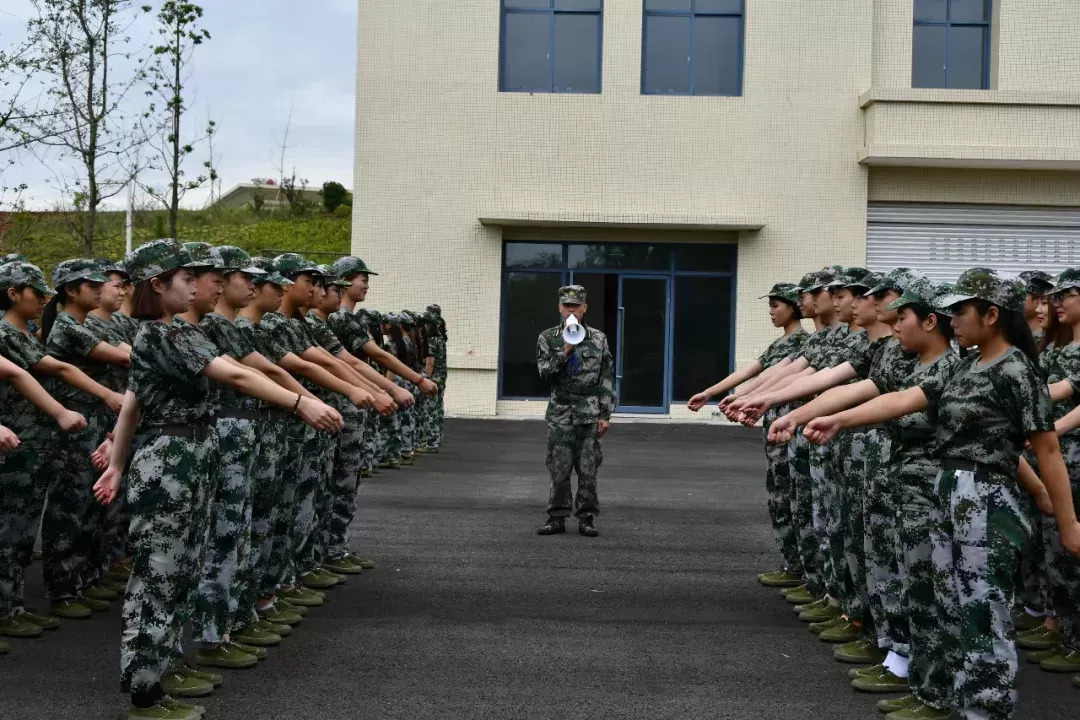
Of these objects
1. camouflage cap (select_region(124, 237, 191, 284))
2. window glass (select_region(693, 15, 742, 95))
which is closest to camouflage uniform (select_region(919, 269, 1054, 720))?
camouflage cap (select_region(124, 237, 191, 284))

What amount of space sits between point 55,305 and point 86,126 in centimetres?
1099

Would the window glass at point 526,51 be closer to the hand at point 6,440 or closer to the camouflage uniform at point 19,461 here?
the camouflage uniform at point 19,461

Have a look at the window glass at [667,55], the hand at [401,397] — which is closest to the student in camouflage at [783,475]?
the hand at [401,397]

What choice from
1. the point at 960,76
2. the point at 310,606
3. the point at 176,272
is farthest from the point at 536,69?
the point at 176,272

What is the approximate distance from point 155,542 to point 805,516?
4812mm

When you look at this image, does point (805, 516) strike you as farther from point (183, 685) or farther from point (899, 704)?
point (183, 685)

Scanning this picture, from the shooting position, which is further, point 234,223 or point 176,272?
point 234,223

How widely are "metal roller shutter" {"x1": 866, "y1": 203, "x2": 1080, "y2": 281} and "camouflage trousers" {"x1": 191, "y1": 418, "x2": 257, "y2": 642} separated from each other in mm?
21176

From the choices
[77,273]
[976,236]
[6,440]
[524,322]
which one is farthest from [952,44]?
[6,440]

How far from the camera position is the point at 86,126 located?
62.6 feet

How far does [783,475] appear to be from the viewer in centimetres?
987

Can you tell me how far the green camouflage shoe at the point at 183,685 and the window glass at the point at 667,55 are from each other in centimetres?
2146

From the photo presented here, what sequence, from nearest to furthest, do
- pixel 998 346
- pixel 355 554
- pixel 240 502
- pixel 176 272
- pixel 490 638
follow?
1. pixel 998 346
2. pixel 176 272
3. pixel 240 502
4. pixel 490 638
5. pixel 355 554

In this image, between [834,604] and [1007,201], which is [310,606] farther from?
[1007,201]
